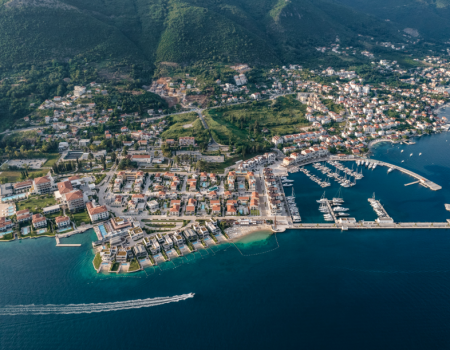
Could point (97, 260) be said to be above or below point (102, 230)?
below

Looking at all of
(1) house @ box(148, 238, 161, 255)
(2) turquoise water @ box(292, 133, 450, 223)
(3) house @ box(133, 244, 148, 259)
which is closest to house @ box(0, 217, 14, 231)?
(3) house @ box(133, 244, 148, 259)

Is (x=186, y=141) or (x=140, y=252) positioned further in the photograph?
(x=186, y=141)

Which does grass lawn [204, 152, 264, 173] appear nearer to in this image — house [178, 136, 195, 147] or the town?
the town

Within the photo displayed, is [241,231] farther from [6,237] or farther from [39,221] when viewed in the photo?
[6,237]

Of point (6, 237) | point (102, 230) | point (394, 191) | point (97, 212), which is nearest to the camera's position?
point (6, 237)

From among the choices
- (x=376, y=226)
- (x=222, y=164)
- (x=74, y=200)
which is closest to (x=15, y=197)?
(x=74, y=200)

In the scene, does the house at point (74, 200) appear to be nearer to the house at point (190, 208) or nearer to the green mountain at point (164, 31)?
the house at point (190, 208)

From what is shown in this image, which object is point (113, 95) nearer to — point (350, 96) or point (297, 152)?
point (297, 152)

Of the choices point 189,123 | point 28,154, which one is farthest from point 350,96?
point 28,154
